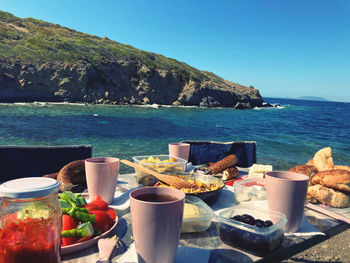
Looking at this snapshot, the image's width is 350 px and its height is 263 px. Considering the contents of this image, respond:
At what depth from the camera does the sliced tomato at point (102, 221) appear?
1265 mm

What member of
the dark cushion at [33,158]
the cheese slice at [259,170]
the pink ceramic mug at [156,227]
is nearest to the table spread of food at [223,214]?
the pink ceramic mug at [156,227]

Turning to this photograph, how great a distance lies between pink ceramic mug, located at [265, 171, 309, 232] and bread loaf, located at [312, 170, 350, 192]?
65 cm

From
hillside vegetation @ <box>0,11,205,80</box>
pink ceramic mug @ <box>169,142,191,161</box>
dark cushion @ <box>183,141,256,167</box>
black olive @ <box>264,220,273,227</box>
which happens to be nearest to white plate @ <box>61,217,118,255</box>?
black olive @ <box>264,220,273,227</box>

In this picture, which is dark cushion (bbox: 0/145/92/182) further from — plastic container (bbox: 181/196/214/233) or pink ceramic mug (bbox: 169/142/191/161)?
plastic container (bbox: 181/196/214/233)

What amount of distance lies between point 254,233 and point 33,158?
3.36 meters

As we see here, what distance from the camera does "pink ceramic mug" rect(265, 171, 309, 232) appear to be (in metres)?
1.30

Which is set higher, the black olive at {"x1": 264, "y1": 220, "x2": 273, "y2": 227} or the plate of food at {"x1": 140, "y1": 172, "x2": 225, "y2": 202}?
the black olive at {"x1": 264, "y1": 220, "x2": 273, "y2": 227}

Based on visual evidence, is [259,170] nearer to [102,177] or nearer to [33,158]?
[102,177]

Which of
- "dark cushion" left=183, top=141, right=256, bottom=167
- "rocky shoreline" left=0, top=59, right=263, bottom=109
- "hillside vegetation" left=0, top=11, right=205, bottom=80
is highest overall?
"hillside vegetation" left=0, top=11, right=205, bottom=80

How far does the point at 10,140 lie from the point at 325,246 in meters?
19.9

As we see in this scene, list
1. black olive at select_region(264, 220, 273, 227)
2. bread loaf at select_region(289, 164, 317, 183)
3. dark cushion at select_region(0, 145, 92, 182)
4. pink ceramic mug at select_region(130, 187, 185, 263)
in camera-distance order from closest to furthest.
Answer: pink ceramic mug at select_region(130, 187, 185, 263) < black olive at select_region(264, 220, 273, 227) < bread loaf at select_region(289, 164, 317, 183) < dark cushion at select_region(0, 145, 92, 182)

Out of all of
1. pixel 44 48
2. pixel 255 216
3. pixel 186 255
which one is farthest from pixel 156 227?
pixel 44 48

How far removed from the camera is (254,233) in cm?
113

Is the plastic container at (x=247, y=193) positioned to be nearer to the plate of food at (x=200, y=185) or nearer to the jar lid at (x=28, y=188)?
the plate of food at (x=200, y=185)
